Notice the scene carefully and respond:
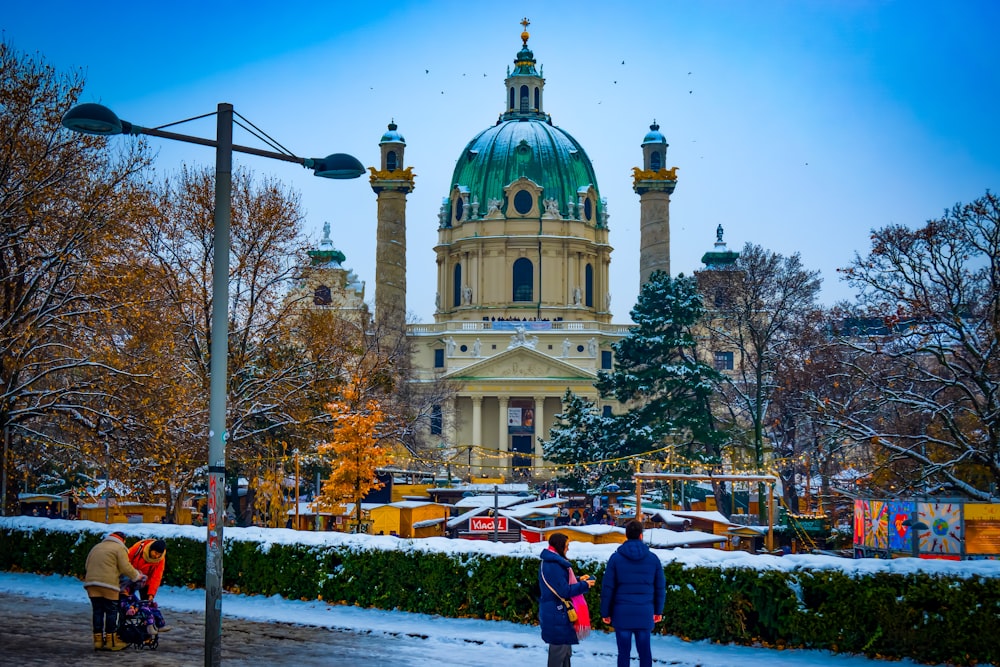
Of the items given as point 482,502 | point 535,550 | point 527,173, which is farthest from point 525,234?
point 535,550

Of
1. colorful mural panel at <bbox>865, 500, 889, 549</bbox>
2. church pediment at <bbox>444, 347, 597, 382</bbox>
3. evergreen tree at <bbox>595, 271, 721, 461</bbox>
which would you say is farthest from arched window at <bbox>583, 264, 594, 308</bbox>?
colorful mural panel at <bbox>865, 500, 889, 549</bbox>

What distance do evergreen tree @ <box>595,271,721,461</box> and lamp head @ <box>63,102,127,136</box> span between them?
1630 inches

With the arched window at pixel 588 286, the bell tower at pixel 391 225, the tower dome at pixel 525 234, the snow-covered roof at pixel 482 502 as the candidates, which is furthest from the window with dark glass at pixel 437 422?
the snow-covered roof at pixel 482 502

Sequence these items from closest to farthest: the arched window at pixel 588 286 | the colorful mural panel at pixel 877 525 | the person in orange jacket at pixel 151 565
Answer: the person in orange jacket at pixel 151 565, the colorful mural panel at pixel 877 525, the arched window at pixel 588 286

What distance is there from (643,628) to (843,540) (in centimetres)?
2462

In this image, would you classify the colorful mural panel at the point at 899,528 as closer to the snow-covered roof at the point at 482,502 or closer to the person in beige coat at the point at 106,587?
the snow-covered roof at the point at 482,502

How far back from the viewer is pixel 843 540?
1383 inches

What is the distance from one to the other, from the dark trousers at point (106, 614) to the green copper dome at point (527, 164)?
86803mm

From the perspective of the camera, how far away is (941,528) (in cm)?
2461

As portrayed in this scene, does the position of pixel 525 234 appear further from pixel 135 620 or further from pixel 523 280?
pixel 135 620

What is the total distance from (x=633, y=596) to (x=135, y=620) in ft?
22.0

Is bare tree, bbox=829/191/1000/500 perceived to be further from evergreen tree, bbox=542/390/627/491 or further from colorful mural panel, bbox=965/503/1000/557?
evergreen tree, bbox=542/390/627/491

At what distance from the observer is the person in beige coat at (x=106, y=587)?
573 inches

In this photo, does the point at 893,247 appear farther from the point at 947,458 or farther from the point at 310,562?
the point at 310,562
